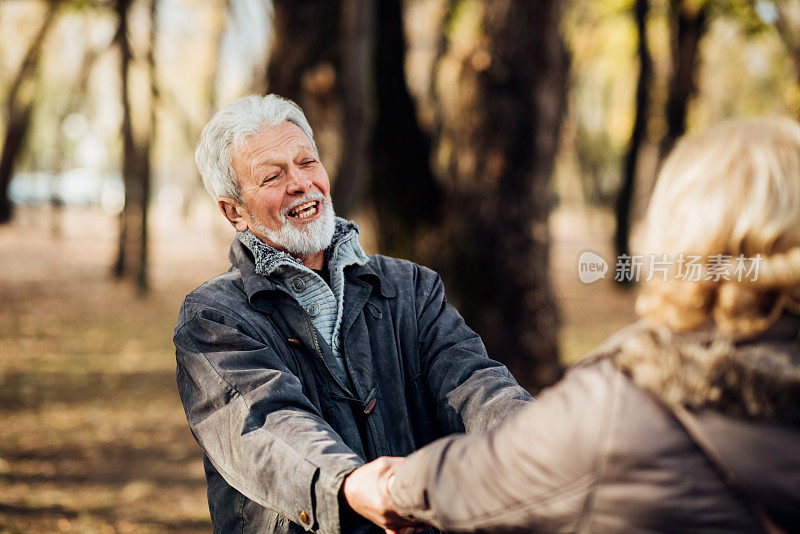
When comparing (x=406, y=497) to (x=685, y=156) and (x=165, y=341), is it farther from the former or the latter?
(x=165, y=341)

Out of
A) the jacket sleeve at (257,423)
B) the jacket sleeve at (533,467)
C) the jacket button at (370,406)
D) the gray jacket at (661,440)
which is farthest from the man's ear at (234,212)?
the gray jacket at (661,440)

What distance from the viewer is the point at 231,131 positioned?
2.42m

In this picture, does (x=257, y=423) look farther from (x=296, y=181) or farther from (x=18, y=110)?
(x=18, y=110)

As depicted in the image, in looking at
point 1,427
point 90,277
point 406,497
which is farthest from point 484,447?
point 90,277

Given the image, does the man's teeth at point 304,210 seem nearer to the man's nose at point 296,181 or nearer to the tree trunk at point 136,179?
the man's nose at point 296,181

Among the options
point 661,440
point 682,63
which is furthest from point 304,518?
point 682,63

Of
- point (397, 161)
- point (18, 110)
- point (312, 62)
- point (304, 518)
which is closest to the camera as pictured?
point (304, 518)

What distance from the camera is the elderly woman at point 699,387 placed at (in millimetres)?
1221

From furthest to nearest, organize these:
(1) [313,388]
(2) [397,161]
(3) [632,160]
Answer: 1. (3) [632,160]
2. (2) [397,161]
3. (1) [313,388]

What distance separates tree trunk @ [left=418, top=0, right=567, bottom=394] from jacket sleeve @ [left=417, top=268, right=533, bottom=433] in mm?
3863

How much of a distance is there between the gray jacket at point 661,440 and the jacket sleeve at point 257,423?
620mm

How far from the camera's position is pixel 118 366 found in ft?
30.0

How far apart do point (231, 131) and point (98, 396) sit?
6.32m

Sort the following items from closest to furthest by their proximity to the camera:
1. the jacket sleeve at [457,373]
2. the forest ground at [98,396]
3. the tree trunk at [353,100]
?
the jacket sleeve at [457,373], the tree trunk at [353,100], the forest ground at [98,396]
